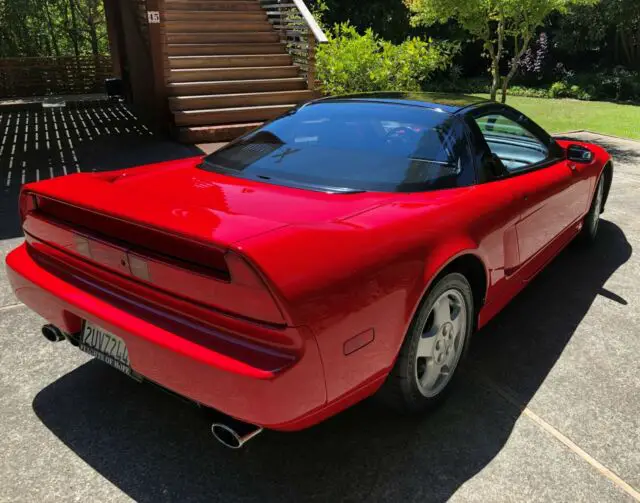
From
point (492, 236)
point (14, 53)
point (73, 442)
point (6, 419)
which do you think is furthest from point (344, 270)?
point (14, 53)

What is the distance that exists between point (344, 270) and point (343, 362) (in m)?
0.31

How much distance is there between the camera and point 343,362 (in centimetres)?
187

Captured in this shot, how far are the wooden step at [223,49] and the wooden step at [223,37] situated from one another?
21 cm

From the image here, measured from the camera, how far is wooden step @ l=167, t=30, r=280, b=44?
10.5 m

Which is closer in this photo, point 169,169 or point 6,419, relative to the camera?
point 6,419

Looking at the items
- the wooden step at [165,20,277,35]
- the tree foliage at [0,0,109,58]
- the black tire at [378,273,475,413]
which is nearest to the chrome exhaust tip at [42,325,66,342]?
the black tire at [378,273,475,413]

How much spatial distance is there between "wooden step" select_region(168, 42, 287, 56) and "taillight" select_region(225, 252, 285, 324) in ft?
30.6

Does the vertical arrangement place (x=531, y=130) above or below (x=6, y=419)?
above

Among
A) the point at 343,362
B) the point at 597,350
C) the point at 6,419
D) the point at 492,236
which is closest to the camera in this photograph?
the point at 343,362

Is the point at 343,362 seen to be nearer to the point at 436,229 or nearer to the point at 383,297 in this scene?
the point at 383,297

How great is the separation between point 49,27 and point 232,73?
12.2 m

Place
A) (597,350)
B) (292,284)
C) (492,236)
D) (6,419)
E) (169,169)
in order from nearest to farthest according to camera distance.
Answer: (292,284), (6,419), (492,236), (169,169), (597,350)

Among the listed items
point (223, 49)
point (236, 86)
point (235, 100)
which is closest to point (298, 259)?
point (235, 100)

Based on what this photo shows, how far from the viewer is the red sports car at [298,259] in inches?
70.5
